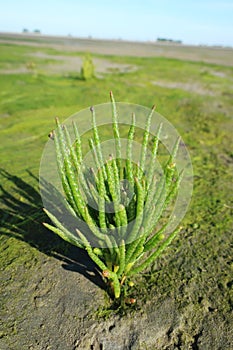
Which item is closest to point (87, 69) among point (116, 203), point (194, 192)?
point (194, 192)

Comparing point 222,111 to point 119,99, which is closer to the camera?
point 222,111

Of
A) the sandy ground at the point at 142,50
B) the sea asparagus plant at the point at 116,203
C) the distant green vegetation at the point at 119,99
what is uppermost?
the sea asparagus plant at the point at 116,203

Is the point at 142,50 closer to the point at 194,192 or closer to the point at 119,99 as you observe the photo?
the point at 119,99

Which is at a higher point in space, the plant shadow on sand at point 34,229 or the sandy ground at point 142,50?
the plant shadow on sand at point 34,229

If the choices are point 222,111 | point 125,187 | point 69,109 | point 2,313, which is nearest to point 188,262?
point 125,187

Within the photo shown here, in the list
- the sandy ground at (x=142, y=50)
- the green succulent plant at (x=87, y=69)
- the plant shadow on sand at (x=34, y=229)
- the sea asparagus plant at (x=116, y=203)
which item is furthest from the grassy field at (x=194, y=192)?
the sandy ground at (x=142, y=50)

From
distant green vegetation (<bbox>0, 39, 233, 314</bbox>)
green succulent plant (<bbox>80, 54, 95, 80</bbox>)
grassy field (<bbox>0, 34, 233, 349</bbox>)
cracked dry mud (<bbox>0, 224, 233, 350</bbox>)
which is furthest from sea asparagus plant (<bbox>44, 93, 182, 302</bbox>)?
green succulent plant (<bbox>80, 54, 95, 80</bbox>)

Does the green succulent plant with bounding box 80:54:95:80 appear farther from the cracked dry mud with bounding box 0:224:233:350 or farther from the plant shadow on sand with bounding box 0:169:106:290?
the cracked dry mud with bounding box 0:224:233:350

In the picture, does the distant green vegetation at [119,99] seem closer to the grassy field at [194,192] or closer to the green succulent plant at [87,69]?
the grassy field at [194,192]

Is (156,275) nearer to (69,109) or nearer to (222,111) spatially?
(69,109)
